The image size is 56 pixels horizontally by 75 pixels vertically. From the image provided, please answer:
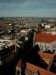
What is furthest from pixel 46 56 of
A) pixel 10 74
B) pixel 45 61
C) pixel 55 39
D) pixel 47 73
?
pixel 55 39

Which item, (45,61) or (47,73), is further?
(45,61)

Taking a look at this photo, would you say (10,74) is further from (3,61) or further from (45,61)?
(45,61)

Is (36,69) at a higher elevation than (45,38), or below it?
below

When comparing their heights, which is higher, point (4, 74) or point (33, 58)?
point (33, 58)

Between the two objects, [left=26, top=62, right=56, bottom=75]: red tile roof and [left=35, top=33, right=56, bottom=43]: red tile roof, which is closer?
[left=26, top=62, right=56, bottom=75]: red tile roof

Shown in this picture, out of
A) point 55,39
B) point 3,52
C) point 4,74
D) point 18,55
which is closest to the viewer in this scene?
point 4,74

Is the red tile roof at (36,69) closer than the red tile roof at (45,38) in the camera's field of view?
Yes

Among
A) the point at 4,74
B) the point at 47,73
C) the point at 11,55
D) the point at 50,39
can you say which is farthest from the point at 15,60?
the point at 47,73

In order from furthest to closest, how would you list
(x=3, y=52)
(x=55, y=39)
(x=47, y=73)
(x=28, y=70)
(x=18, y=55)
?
(x=55, y=39), (x=18, y=55), (x=3, y=52), (x=28, y=70), (x=47, y=73)

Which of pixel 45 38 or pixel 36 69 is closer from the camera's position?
pixel 36 69

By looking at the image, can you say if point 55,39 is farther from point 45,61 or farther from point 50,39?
point 45,61
